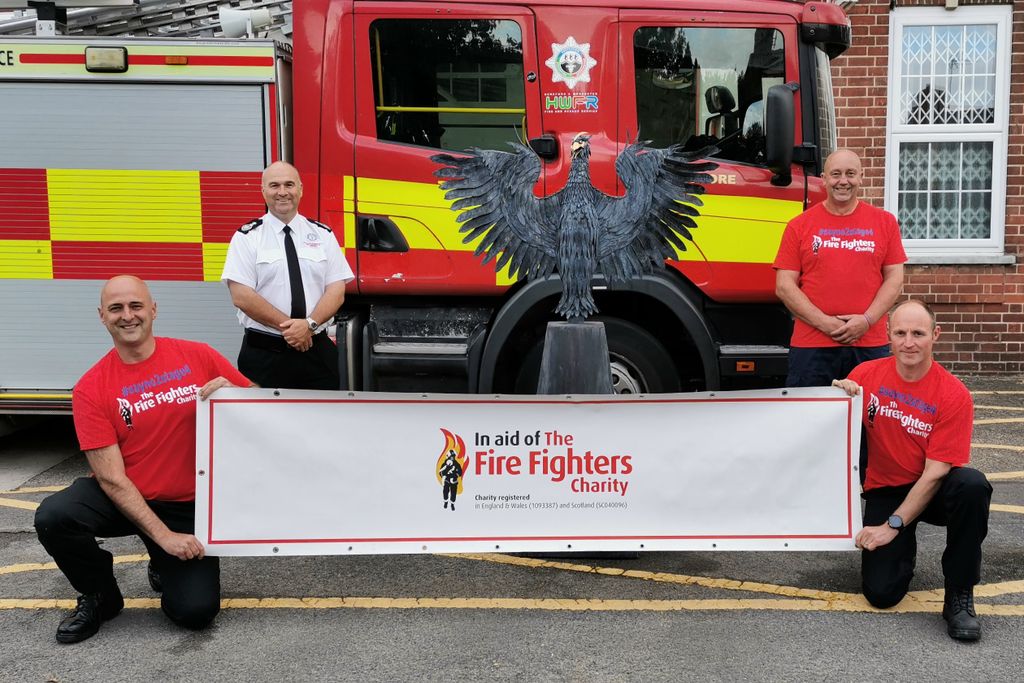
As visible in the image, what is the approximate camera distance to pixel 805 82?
527cm

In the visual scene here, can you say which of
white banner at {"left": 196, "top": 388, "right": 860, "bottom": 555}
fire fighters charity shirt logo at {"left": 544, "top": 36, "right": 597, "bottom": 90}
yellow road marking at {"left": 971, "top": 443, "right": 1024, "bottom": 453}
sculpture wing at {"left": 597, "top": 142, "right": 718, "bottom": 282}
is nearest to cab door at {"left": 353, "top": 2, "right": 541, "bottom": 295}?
fire fighters charity shirt logo at {"left": 544, "top": 36, "right": 597, "bottom": 90}

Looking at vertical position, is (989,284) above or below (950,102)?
below

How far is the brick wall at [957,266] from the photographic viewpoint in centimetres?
908

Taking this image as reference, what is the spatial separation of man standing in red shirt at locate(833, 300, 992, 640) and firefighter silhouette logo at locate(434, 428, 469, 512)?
1591mm

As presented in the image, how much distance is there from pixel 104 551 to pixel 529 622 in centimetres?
167

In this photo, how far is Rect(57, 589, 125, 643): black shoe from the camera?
11.9ft

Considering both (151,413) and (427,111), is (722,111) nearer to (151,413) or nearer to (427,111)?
(427,111)

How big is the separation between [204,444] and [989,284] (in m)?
7.83

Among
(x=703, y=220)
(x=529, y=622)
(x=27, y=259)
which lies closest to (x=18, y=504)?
(x=27, y=259)

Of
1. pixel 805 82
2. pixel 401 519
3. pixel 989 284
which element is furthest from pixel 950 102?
pixel 401 519

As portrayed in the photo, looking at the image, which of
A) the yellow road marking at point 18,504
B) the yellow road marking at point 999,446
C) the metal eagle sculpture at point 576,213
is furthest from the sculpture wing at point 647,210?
the yellow road marking at point 18,504

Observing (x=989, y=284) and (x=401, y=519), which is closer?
(x=401, y=519)

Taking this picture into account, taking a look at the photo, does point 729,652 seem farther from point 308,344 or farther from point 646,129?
point 646,129

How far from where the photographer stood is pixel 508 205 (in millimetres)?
4840
